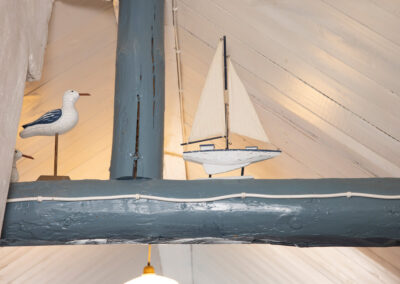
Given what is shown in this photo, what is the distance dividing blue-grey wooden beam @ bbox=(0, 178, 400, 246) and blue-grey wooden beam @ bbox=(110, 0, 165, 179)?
171 mm

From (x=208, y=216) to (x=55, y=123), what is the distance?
87 centimetres

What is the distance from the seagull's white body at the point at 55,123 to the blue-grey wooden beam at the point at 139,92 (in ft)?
0.83

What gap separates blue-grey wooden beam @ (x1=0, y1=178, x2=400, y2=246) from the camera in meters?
1.73

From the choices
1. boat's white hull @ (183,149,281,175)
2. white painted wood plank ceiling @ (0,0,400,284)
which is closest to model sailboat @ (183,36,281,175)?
boat's white hull @ (183,149,281,175)

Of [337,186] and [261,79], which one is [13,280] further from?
[337,186]

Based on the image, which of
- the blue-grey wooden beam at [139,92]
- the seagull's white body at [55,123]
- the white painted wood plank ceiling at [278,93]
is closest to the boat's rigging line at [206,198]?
the blue-grey wooden beam at [139,92]

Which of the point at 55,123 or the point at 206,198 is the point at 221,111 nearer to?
the point at 206,198

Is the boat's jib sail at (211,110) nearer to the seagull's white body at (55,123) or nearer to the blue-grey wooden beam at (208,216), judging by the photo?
the blue-grey wooden beam at (208,216)

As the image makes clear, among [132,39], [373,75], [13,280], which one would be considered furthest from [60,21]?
[13,280]

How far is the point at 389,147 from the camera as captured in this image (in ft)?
6.76

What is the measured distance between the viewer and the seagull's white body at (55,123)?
2186mm

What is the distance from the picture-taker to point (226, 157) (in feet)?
6.53

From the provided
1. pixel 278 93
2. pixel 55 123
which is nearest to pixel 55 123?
pixel 55 123

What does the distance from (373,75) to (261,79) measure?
65 cm
